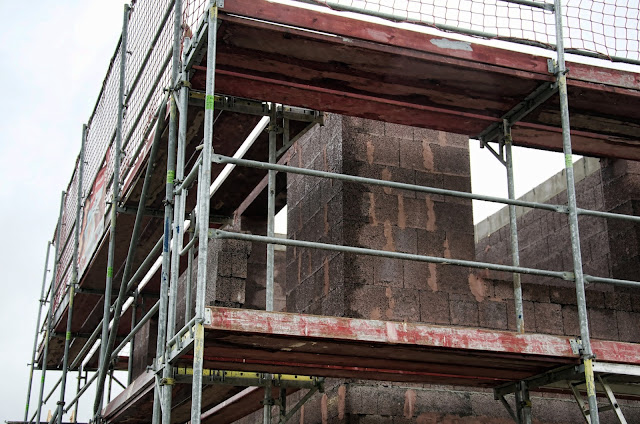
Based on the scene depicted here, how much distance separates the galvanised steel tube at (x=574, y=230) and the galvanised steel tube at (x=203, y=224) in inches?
104

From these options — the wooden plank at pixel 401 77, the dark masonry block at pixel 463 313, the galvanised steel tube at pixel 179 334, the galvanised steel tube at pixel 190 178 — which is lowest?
the galvanised steel tube at pixel 179 334

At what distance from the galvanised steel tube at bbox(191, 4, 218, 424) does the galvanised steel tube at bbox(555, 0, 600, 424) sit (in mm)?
2653

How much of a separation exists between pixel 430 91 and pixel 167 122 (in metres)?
2.31

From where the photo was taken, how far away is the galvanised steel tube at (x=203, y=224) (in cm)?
528

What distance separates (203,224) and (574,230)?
2.71 meters

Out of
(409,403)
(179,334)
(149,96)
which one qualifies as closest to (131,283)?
(149,96)

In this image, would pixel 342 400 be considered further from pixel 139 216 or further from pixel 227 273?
pixel 139 216

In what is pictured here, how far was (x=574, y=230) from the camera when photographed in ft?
20.6

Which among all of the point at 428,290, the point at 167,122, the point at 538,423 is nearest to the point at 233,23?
the point at 167,122

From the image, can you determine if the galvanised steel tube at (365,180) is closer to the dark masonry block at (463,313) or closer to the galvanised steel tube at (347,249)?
the galvanised steel tube at (347,249)

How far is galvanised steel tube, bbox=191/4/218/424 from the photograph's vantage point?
528cm

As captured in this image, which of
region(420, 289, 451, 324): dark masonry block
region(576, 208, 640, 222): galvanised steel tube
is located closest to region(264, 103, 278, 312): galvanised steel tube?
region(420, 289, 451, 324): dark masonry block

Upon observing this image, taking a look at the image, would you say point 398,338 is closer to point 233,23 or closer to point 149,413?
point 233,23

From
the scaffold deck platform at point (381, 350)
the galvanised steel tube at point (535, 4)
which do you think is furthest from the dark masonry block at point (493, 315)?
the galvanised steel tube at point (535, 4)
